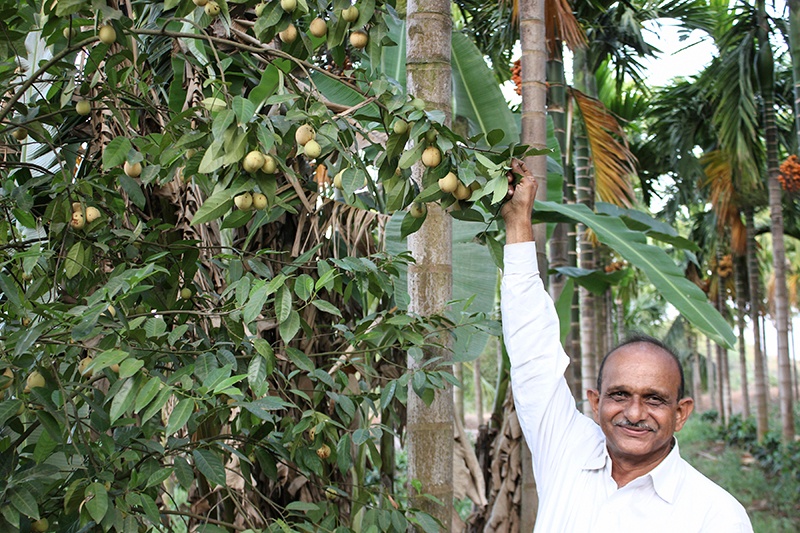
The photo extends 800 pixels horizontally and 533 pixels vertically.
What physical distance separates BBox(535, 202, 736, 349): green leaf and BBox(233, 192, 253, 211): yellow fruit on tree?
2333 millimetres

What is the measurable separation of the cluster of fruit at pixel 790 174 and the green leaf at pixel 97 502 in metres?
11.7

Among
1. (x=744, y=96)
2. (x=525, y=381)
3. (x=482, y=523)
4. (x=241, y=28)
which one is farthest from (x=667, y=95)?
(x=525, y=381)

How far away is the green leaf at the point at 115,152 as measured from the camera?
191 cm

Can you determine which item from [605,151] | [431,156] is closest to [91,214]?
[431,156]

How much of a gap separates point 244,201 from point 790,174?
11546 millimetres

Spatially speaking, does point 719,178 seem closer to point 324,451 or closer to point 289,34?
point 324,451

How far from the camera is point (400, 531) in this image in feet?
6.79

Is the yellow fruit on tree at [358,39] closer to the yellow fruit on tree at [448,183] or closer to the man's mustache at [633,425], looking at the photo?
the yellow fruit on tree at [448,183]

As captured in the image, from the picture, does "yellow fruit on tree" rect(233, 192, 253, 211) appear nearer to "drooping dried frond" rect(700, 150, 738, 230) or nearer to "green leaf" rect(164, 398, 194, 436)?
"green leaf" rect(164, 398, 194, 436)

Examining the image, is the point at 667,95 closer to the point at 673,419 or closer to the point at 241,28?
the point at 241,28

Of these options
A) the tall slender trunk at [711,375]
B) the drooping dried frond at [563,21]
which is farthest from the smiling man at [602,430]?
the tall slender trunk at [711,375]

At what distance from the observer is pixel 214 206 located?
5.50ft

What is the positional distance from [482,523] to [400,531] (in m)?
3.27

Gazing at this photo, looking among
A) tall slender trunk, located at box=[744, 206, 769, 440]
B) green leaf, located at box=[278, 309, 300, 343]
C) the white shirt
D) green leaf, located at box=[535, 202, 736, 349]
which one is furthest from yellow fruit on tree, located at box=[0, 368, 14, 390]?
tall slender trunk, located at box=[744, 206, 769, 440]
